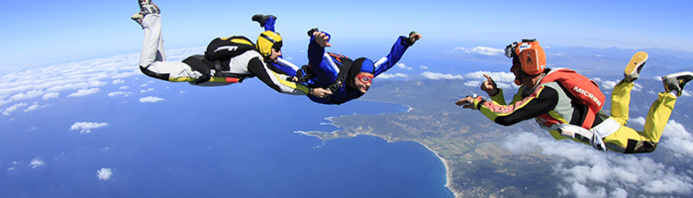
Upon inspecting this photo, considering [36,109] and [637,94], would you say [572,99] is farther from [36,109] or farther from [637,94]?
[36,109]

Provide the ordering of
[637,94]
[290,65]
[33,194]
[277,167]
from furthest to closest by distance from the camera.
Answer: [637,94] → [277,167] → [33,194] → [290,65]

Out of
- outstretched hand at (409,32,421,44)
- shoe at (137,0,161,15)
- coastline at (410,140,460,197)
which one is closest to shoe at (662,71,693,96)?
outstretched hand at (409,32,421,44)

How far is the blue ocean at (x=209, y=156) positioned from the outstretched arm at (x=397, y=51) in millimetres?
49080

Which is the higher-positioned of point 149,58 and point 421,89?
point 149,58

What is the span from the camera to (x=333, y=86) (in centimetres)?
325

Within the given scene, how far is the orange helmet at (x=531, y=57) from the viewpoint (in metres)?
2.86

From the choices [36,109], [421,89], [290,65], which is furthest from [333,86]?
[36,109]

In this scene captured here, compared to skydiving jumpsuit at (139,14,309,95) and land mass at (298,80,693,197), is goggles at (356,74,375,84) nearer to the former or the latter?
skydiving jumpsuit at (139,14,309,95)

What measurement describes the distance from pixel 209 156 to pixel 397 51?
71.7 meters

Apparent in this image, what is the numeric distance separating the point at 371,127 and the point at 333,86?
7660 cm

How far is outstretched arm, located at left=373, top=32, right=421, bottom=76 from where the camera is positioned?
11.5 feet

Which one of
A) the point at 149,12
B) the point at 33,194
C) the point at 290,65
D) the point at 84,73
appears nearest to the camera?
the point at 149,12

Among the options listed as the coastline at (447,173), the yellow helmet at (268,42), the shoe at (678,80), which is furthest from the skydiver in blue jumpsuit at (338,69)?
the coastline at (447,173)

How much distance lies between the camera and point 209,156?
65750mm
